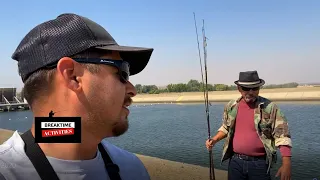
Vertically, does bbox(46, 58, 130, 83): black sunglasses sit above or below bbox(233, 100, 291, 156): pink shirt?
above

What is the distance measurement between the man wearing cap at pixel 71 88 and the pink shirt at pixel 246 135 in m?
3.48

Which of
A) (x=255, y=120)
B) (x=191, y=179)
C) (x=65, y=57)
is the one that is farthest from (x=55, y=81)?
(x=191, y=179)

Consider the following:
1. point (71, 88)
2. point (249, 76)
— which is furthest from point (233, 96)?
point (71, 88)

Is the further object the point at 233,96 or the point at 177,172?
the point at 233,96

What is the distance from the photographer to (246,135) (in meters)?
4.56

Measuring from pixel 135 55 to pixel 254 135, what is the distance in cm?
344

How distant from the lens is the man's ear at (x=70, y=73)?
1271mm

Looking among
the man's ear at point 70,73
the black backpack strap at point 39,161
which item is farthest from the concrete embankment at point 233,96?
the black backpack strap at point 39,161

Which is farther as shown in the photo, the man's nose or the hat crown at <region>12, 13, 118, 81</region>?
the man's nose

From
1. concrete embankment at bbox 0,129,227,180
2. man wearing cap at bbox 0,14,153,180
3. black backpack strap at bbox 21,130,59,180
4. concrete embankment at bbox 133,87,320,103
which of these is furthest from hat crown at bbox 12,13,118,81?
concrete embankment at bbox 133,87,320,103

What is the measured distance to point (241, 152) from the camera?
455 centimetres

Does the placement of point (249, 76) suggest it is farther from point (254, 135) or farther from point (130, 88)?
point (130, 88)

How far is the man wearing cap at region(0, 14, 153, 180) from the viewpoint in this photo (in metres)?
1.27

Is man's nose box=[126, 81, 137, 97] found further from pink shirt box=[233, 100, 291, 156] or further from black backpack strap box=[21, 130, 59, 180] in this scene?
pink shirt box=[233, 100, 291, 156]
